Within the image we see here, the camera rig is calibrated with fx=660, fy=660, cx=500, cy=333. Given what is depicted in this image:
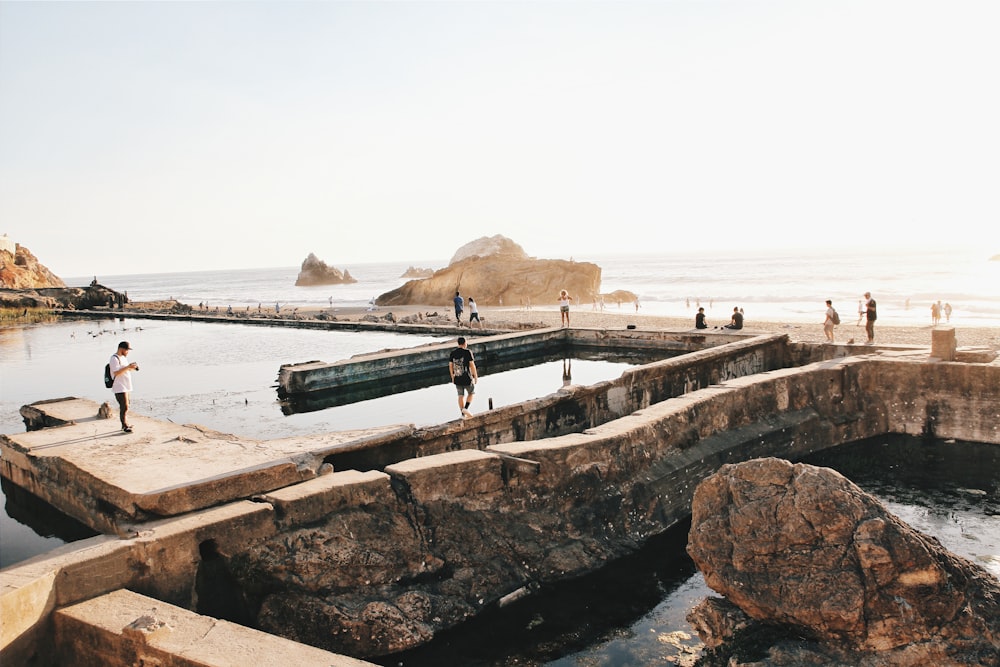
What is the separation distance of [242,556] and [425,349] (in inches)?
409

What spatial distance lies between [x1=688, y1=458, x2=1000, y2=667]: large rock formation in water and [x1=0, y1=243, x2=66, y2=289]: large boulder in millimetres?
58089

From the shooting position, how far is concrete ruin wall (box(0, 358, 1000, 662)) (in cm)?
439

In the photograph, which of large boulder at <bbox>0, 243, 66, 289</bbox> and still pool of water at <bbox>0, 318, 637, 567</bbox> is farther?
large boulder at <bbox>0, 243, 66, 289</bbox>

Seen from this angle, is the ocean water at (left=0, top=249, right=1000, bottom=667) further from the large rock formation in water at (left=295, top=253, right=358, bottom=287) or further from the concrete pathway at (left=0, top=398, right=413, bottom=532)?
the large rock formation in water at (left=295, top=253, right=358, bottom=287)

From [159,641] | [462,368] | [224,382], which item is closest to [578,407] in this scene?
[462,368]

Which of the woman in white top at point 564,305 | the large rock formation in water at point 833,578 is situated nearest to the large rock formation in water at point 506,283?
the woman in white top at point 564,305

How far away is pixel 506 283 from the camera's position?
Result: 157 ft

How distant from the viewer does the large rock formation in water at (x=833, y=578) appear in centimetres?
369

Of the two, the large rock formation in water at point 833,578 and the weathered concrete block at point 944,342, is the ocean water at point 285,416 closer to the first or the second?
the large rock formation in water at point 833,578

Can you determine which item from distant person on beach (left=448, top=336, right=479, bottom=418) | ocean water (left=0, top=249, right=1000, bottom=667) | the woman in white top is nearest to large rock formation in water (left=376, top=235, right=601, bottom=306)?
ocean water (left=0, top=249, right=1000, bottom=667)

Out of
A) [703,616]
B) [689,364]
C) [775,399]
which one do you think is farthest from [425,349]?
[703,616]

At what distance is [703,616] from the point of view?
173 inches

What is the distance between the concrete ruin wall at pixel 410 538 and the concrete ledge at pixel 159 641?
7.7 inches

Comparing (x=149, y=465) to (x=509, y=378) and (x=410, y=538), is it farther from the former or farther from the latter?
(x=509, y=378)
